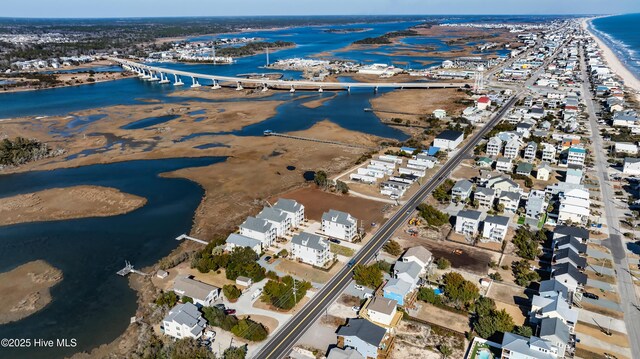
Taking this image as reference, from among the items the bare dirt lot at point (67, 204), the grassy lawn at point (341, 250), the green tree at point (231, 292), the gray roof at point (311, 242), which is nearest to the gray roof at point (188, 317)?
the green tree at point (231, 292)

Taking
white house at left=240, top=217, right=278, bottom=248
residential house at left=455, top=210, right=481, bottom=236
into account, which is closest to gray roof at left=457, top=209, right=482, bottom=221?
residential house at left=455, top=210, right=481, bottom=236

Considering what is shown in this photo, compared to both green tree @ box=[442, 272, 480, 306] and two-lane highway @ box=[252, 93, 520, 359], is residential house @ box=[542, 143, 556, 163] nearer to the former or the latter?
two-lane highway @ box=[252, 93, 520, 359]

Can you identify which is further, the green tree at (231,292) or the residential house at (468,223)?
the residential house at (468,223)

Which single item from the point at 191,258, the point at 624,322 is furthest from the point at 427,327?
the point at 191,258

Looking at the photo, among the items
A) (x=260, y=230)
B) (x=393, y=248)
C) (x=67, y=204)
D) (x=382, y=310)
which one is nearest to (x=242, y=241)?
(x=260, y=230)

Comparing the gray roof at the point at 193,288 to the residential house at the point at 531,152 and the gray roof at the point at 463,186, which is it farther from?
the residential house at the point at 531,152

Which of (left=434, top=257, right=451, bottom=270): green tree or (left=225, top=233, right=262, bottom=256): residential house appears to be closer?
(left=434, top=257, right=451, bottom=270): green tree
